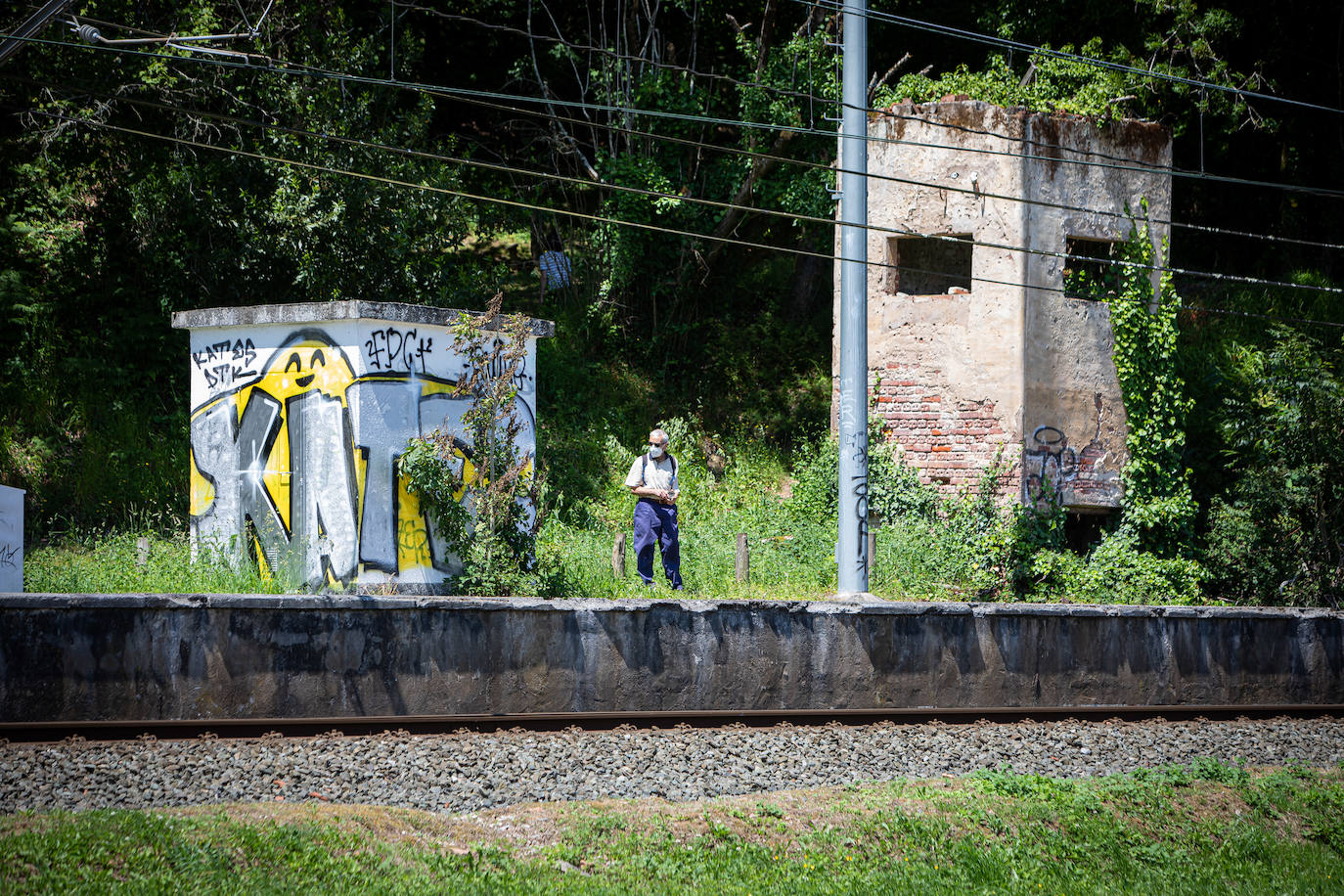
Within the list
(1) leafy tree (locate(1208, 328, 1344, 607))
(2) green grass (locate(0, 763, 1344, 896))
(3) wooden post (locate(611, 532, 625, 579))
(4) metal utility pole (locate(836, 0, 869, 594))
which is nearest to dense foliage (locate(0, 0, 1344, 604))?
(1) leafy tree (locate(1208, 328, 1344, 607))

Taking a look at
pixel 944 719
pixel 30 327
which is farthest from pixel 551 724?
pixel 30 327

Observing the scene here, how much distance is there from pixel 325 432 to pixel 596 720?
428 centimetres

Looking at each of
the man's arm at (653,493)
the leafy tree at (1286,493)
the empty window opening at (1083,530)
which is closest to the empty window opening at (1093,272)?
the leafy tree at (1286,493)

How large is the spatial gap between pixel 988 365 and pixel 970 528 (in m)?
2.33

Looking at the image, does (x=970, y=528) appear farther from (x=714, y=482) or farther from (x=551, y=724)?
(x=551, y=724)

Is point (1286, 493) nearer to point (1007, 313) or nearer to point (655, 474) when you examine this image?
point (1007, 313)

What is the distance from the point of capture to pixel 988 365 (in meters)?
16.0

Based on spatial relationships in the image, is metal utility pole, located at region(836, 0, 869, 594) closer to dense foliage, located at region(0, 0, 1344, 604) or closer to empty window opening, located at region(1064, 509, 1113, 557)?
dense foliage, located at region(0, 0, 1344, 604)

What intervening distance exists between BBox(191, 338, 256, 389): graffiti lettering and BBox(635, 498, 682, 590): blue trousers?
442 centimetres

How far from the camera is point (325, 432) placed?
11180 millimetres

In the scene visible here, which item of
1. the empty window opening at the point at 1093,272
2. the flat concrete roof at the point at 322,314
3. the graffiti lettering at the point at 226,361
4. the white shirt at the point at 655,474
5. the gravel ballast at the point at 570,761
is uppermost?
the empty window opening at the point at 1093,272

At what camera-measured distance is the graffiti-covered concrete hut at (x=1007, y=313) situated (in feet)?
52.4

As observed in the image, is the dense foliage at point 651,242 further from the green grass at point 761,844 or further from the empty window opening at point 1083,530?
the green grass at point 761,844

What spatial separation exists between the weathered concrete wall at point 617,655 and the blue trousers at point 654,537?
246cm
